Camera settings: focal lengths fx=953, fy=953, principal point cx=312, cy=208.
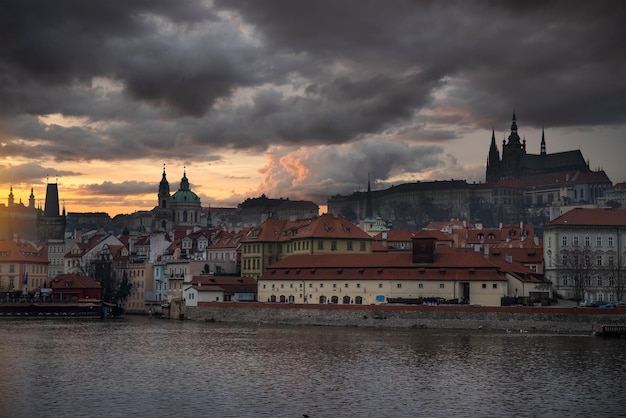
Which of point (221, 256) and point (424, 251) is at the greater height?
point (221, 256)

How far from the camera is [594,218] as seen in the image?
113 metres

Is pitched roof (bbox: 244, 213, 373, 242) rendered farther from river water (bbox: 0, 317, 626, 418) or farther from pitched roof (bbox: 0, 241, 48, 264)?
pitched roof (bbox: 0, 241, 48, 264)

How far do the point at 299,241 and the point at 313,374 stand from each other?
66.8 metres

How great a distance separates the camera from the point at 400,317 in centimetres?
9119

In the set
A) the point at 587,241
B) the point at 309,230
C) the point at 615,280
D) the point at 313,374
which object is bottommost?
the point at 313,374

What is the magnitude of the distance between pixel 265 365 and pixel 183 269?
70.2 meters

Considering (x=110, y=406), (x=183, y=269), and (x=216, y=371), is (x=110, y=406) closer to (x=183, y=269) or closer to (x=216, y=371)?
(x=216, y=371)

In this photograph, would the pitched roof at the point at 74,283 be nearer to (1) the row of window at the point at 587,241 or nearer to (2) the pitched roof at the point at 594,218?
(2) the pitched roof at the point at 594,218

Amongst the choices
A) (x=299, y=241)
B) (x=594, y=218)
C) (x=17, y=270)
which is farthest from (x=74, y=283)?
(x=594, y=218)

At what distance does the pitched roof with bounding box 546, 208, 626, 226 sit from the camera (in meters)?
112

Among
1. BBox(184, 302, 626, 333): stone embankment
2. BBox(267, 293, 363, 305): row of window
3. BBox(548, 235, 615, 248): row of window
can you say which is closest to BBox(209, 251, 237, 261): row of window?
BBox(267, 293, 363, 305): row of window

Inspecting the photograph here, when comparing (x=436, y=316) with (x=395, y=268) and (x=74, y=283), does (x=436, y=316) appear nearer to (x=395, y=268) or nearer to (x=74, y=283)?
(x=395, y=268)

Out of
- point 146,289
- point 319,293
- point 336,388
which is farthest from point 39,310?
point 336,388

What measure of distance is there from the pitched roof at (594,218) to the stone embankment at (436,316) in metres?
27.4
